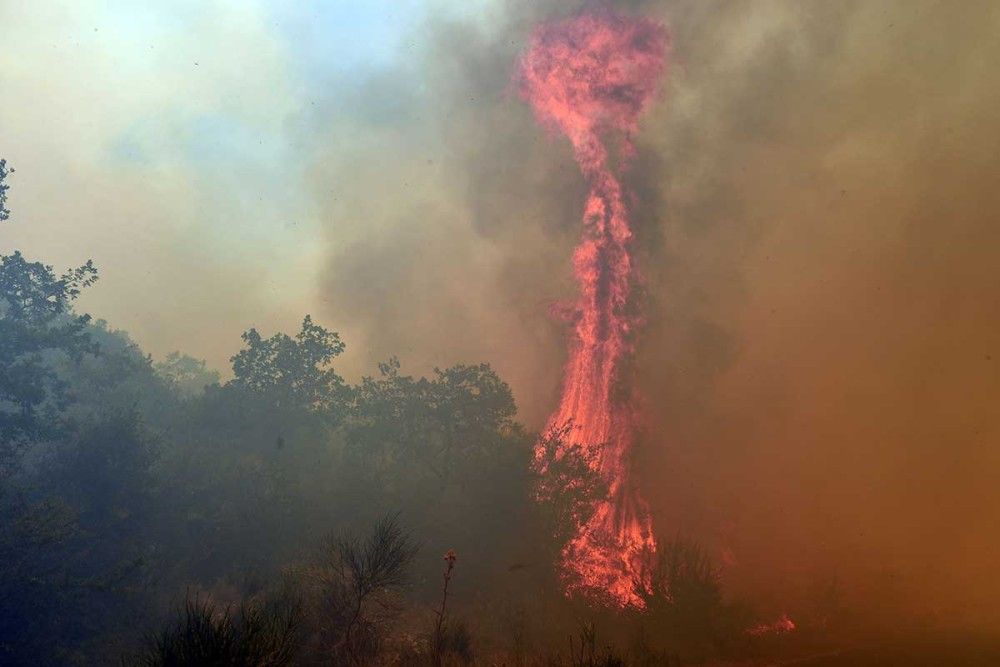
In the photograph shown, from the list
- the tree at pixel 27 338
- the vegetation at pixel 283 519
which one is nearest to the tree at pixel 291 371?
the vegetation at pixel 283 519

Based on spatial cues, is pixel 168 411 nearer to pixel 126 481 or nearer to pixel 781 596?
pixel 126 481

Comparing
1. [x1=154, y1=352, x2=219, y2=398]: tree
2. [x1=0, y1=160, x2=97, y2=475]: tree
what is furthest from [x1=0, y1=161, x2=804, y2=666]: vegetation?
[x1=154, y1=352, x2=219, y2=398]: tree

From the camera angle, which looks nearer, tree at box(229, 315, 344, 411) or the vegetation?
the vegetation

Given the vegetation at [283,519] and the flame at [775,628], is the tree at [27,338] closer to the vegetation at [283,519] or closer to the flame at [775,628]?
the vegetation at [283,519]

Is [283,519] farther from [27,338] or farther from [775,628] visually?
[775,628]

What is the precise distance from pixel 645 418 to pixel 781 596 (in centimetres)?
2091

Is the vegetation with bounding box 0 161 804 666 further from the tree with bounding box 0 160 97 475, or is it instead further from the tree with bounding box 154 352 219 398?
the tree with bounding box 154 352 219 398

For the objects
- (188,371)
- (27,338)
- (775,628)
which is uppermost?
(188,371)

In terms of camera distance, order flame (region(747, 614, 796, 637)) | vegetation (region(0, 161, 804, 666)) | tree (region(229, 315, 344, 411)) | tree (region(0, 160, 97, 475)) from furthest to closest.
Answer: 1. tree (region(229, 315, 344, 411))
2. flame (region(747, 614, 796, 637))
3. tree (region(0, 160, 97, 475))
4. vegetation (region(0, 161, 804, 666))

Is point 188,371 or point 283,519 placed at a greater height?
point 188,371

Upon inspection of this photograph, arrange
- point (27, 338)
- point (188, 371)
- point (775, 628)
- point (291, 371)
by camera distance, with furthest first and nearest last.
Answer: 1. point (188, 371)
2. point (291, 371)
3. point (775, 628)
4. point (27, 338)

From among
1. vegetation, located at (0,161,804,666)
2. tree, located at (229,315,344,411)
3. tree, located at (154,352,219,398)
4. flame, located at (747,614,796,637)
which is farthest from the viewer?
tree, located at (154,352,219,398)

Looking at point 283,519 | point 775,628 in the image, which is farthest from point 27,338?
point 775,628

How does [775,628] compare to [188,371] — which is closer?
[775,628]
